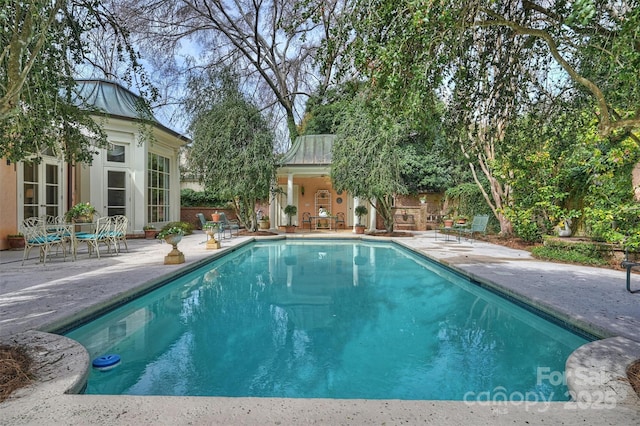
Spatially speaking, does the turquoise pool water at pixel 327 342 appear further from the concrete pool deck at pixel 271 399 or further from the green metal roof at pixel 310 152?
the green metal roof at pixel 310 152

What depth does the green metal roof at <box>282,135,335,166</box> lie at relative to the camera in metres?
15.1

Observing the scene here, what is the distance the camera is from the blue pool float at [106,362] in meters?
2.90

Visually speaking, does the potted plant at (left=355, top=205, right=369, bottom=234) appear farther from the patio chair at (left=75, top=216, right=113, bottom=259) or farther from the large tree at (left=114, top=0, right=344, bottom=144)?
the patio chair at (left=75, top=216, right=113, bottom=259)

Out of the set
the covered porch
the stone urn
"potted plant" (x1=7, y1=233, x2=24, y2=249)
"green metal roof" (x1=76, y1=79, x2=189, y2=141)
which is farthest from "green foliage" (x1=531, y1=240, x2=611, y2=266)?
"potted plant" (x1=7, y1=233, x2=24, y2=249)

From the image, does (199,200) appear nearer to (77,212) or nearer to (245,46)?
(77,212)

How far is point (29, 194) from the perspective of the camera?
A: 882cm

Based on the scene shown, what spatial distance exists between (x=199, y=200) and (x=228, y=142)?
5.97 m

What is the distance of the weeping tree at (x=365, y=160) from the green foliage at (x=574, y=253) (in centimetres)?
509

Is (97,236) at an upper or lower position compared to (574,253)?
upper

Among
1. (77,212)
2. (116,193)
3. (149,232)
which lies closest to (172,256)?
(77,212)

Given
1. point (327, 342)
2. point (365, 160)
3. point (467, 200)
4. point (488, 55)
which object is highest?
point (365, 160)

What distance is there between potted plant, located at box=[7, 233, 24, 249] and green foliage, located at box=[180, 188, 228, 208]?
8308 millimetres

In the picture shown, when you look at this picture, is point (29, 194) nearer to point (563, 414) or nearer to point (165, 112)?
point (165, 112)

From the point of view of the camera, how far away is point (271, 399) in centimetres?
205
